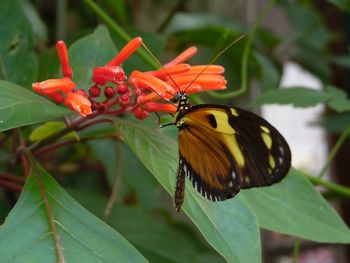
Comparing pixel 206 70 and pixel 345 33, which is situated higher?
pixel 206 70

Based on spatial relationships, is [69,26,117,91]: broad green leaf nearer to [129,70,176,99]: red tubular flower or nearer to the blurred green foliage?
the blurred green foliage

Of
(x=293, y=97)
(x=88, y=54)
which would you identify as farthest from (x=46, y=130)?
(x=293, y=97)

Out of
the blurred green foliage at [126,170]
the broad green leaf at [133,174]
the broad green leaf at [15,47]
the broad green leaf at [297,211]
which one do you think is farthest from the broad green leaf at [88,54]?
the broad green leaf at [133,174]

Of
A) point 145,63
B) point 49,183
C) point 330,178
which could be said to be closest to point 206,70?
point 49,183

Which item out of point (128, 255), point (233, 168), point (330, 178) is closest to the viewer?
point (128, 255)

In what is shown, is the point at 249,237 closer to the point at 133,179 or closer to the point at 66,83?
the point at 66,83

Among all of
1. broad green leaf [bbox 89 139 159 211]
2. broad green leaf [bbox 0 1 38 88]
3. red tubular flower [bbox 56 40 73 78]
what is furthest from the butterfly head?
broad green leaf [bbox 89 139 159 211]
